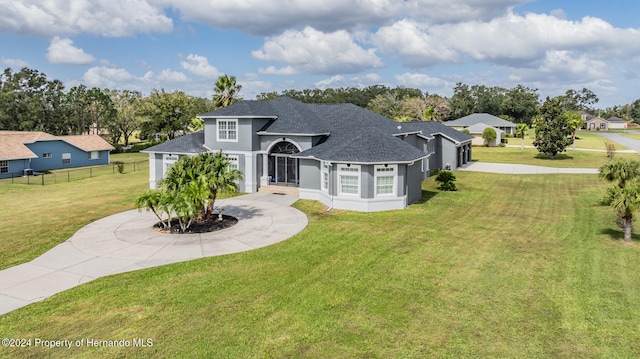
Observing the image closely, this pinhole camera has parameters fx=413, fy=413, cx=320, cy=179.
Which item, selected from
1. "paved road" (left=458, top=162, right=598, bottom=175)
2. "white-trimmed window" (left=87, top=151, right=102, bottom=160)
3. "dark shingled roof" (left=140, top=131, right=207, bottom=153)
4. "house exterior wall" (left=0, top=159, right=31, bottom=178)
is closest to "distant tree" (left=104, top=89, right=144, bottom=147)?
"white-trimmed window" (left=87, top=151, right=102, bottom=160)

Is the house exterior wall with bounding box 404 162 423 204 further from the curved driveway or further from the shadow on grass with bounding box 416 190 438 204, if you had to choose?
the curved driveway

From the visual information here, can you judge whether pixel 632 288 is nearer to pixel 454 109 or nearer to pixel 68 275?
pixel 68 275

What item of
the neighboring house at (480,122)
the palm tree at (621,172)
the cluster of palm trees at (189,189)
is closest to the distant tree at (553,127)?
the neighboring house at (480,122)

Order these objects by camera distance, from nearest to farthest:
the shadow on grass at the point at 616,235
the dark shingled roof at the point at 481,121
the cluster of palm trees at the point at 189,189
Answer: the shadow on grass at the point at 616,235 < the cluster of palm trees at the point at 189,189 < the dark shingled roof at the point at 481,121

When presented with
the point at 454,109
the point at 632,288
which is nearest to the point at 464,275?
the point at 632,288

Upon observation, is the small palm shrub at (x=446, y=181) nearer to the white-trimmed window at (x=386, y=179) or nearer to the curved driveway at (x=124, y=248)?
the white-trimmed window at (x=386, y=179)

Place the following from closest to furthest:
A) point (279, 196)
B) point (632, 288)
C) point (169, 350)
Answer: point (169, 350) → point (632, 288) → point (279, 196)
